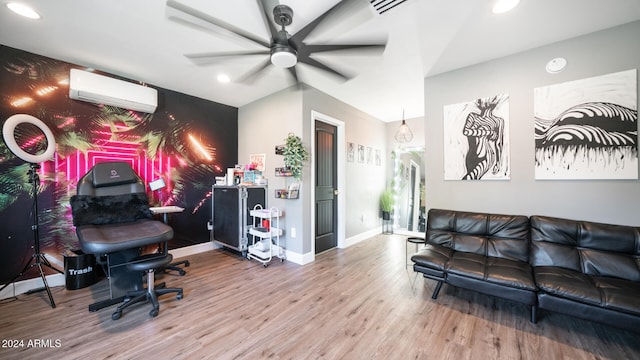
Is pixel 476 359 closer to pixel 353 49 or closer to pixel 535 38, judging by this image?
pixel 353 49

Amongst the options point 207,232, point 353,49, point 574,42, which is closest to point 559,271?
point 574,42

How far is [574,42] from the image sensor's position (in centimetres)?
229

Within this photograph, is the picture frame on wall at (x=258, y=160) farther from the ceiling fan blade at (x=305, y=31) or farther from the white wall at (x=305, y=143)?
the ceiling fan blade at (x=305, y=31)

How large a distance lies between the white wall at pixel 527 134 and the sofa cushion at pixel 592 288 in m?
0.69

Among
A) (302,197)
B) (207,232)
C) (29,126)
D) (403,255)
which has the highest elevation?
(29,126)

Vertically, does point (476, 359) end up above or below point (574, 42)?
below

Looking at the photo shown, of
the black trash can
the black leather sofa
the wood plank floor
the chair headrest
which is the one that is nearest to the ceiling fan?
the chair headrest

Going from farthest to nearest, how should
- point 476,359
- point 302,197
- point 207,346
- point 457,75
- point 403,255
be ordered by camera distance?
point 403,255 < point 302,197 < point 457,75 < point 207,346 < point 476,359

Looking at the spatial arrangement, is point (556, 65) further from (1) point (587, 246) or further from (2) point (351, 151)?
(2) point (351, 151)

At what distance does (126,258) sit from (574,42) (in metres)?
5.00

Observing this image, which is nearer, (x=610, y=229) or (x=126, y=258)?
(x=610, y=229)

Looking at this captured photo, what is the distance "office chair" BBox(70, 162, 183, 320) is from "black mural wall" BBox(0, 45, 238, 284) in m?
0.56

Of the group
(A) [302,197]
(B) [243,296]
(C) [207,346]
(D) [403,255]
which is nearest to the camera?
(C) [207,346]

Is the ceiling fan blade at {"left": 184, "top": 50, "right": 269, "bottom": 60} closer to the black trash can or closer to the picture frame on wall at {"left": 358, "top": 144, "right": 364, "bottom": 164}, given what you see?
the black trash can
